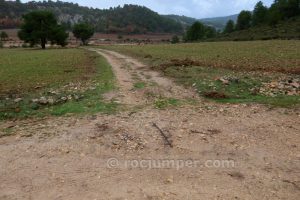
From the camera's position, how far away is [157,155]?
7320 mm

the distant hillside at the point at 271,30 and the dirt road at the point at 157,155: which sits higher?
the distant hillside at the point at 271,30

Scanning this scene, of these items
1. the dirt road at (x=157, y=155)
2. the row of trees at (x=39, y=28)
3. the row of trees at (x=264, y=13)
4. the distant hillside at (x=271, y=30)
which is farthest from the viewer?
the row of trees at (x=264, y=13)

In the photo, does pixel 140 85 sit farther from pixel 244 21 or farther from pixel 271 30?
pixel 244 21

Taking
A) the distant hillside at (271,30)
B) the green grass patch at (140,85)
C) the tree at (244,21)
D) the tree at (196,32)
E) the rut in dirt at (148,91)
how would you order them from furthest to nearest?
the tree at (244,21), the tree at (196,32), the distant hillside at (271,30), the green grass patch at (140,85), the rut in dirt at (148,91)

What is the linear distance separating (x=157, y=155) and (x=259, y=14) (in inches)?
4815

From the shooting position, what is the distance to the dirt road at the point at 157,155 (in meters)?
5.92

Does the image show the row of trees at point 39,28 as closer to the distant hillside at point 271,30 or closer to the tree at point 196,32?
the distant hillside at point 271,30

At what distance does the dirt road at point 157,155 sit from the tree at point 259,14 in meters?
117

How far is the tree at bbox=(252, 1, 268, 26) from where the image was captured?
118 metres

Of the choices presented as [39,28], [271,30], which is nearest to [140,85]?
[39,28]

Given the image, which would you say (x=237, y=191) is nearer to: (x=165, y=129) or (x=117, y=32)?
(x=165, y=129)

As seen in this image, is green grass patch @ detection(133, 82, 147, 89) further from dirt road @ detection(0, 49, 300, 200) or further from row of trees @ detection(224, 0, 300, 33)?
row of trees @ detection(224, 0, 300, 33)

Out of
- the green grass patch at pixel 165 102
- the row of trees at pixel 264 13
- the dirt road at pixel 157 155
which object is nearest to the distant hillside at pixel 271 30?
the row of trees at pixel 264 13

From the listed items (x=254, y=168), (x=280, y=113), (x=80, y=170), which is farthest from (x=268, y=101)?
(x=80, y=170)
